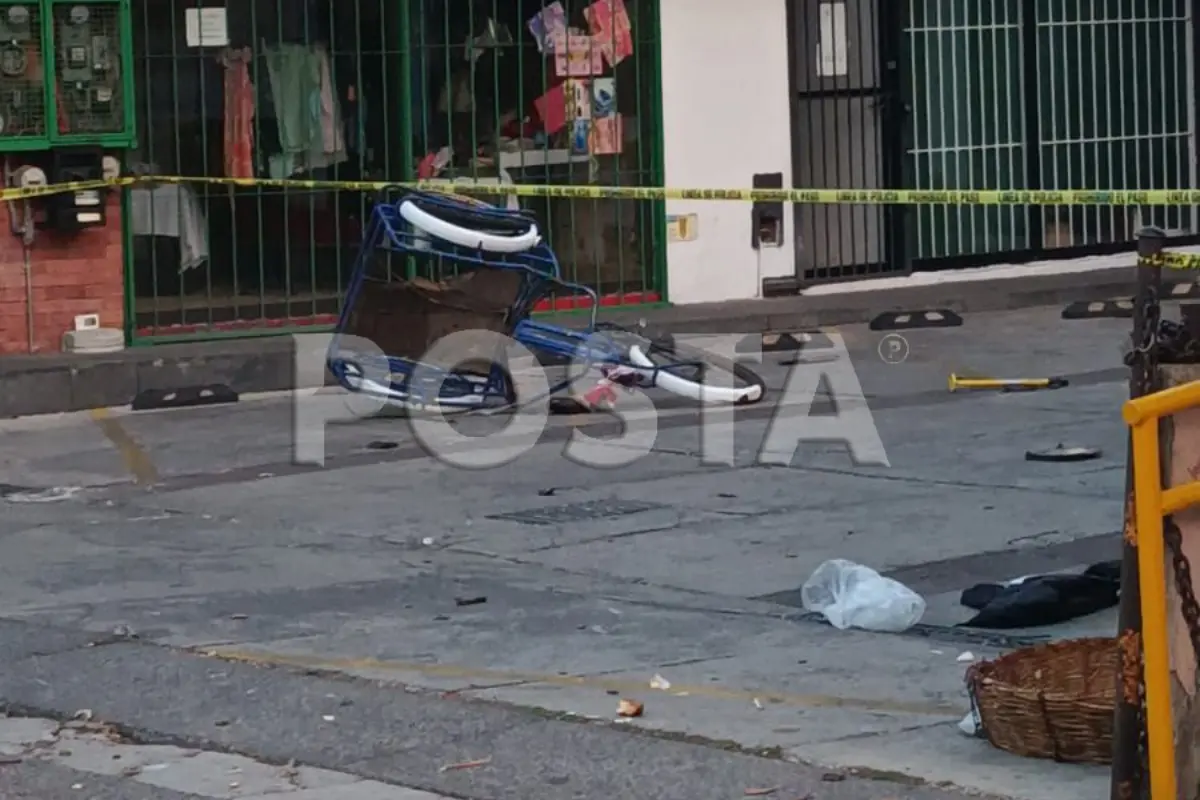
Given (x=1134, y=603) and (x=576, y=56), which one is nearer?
(x=1134, y=603)

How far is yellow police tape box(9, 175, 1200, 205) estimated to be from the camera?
918 cm

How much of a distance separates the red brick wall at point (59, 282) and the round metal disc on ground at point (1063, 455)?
6262 millimetres

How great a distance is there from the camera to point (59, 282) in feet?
47.8

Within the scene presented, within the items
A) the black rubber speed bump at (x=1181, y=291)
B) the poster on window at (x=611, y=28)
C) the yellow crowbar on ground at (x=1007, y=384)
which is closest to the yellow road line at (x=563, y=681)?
the yellow crowbar on ground at (x=1007, y=384)

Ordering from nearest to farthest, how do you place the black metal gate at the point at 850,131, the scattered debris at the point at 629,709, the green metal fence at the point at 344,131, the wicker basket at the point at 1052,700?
the wicker basket at the point at 1052,700
the scattered debris at the point at 629,709
the green metal fence at the point at 344,131
the black metal gate at the point at 850,131

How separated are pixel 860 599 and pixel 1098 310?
1001 centimetres

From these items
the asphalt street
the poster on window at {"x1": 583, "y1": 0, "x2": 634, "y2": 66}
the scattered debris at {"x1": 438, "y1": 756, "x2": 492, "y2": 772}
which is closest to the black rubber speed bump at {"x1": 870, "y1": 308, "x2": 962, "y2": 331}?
the poster on window at {"x1": 583, "y1": 0, "x2": 634, "y2": 66}

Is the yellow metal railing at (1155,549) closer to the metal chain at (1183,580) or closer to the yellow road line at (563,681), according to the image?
the metal chain at (1183,580)

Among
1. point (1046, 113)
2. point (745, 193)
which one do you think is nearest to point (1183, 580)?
point (745, 193)

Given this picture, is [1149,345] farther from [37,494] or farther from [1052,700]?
[37,494]

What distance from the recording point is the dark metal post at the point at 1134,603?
5238 millimetres

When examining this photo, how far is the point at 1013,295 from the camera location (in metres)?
18.0

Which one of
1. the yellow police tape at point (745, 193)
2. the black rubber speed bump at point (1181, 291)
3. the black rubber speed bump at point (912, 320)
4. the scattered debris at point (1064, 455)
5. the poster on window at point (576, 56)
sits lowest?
the scattered debris at point (1064, 455)

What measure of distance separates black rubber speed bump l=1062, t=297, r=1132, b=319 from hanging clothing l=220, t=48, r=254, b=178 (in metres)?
5.96
